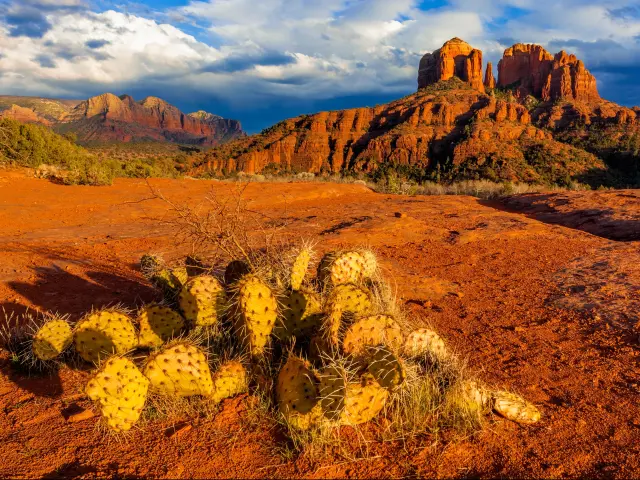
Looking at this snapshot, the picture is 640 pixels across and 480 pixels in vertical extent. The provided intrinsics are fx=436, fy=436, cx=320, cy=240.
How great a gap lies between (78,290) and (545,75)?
95848mm

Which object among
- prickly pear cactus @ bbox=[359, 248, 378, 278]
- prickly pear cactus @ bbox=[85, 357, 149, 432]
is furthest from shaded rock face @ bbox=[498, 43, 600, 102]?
prickly pear cactus @ bbox=[85, 357, 149, 432]

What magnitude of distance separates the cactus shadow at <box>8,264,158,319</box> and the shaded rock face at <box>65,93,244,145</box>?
102281 millimetres

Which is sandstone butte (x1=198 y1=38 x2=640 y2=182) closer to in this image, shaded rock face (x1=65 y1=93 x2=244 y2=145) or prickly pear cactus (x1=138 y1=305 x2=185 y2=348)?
prickly pear cactus (x1=138 y1=305 x2=185 y2=348)

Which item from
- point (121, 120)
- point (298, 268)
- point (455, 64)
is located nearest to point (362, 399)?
point (298, 268)

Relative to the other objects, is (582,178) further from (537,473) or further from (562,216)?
(537,473)

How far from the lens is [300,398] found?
300 cm

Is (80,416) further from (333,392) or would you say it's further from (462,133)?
(462,133)

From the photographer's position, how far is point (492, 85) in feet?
287

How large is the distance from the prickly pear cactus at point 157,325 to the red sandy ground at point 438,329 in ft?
2.34

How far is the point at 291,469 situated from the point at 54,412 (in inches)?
80.0

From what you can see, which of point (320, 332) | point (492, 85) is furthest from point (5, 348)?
point (492, 85)

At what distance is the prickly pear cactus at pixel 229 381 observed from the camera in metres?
3.39

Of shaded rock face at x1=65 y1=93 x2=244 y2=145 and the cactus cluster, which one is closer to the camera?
the cactus cluster

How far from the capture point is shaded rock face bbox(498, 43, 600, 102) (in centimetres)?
7688
